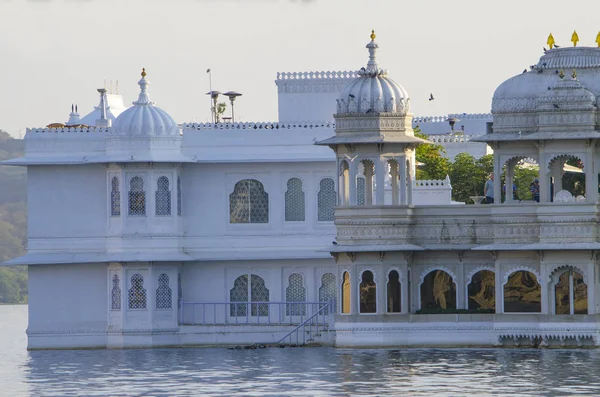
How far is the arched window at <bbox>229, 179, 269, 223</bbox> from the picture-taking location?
6856 cm

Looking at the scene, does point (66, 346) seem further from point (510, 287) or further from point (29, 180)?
point (510, 287)

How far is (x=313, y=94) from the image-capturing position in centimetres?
7169

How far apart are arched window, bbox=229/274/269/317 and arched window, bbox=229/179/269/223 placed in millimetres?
1641

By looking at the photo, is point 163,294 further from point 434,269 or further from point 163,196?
point 434,269

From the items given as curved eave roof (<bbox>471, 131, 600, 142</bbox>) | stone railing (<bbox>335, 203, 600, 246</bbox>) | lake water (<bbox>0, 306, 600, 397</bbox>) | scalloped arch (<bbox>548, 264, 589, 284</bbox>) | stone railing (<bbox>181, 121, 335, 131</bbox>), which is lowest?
lake water (<bbox>0, 306, 600, 397</bbox>)

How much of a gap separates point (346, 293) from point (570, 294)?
594 cm

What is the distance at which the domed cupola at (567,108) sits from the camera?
200 feet

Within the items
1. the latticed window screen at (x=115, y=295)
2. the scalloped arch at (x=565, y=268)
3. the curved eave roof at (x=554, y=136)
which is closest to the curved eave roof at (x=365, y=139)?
the curved eave roof at (x=554, y=136)

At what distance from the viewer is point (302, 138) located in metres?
68.7

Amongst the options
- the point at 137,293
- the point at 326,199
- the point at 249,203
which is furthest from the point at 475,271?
the point at 137,293

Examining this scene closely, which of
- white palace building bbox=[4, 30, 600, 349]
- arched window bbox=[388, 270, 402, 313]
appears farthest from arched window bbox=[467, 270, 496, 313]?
arched window bbox=[388, 270, 402, 313]

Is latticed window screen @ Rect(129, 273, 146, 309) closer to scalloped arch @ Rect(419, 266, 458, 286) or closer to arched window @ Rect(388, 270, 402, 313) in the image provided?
arched window @ Rect(388, 270, 402, 313)

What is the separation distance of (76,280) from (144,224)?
2.64 metres

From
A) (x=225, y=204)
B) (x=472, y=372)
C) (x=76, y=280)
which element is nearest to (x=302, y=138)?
(x=225, y=204)
